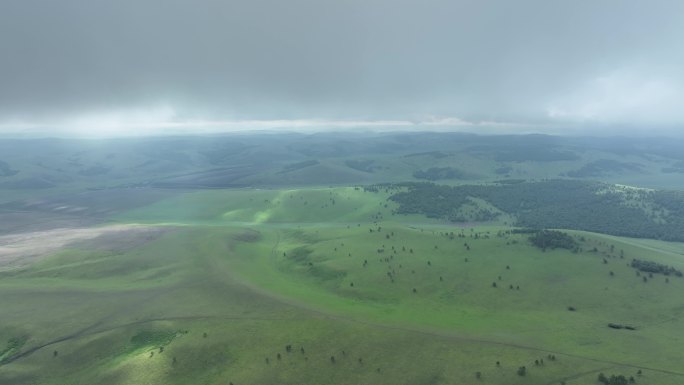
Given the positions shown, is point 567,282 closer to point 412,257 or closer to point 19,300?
point 412,257

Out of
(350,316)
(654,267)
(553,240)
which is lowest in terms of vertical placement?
(350,316)

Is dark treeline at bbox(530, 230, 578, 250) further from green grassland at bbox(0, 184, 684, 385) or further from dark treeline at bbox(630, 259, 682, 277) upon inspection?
dark treeline at bbox(630, 259, 682, 277)

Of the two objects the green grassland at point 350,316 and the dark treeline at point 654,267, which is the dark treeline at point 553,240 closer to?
the green grassland at point 350,316

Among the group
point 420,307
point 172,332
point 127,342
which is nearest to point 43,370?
point 127,342

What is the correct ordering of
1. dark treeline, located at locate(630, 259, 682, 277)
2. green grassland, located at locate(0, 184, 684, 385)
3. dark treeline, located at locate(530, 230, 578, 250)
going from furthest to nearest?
dark treeline, located at locate(530, 230, 578, 250), dark treeline, located at locate(630, 259, 682, 277), green grassland, located at locate(0, 184, 684, 385)

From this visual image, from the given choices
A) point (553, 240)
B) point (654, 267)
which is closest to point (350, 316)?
point (553, 240)

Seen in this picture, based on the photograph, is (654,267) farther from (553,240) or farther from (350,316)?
(350,316)

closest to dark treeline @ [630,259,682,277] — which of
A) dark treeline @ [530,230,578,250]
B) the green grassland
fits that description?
the green grassland

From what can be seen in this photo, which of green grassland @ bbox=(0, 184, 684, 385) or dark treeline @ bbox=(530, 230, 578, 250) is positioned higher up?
dark treeline @ bbox=(530, 230, 578, 250)
